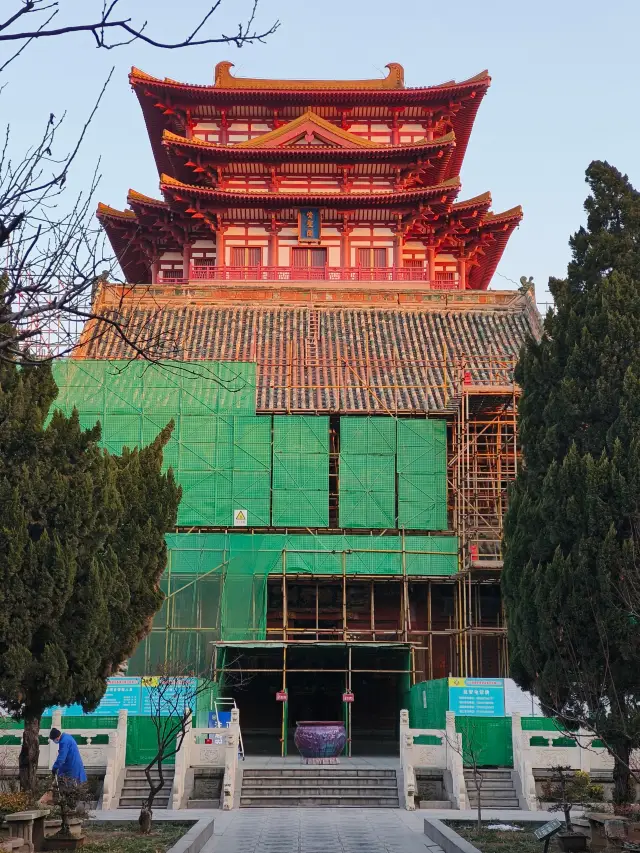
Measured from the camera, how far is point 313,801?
18031mm

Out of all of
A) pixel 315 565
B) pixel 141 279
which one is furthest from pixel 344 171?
pixel 315 565

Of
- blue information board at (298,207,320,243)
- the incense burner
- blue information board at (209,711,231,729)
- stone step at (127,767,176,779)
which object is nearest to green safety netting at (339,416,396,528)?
blue information board at (209,711,231,729)

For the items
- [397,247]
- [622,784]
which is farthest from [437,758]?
[397,247]

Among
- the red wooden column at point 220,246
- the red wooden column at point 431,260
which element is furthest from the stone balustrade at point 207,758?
the red wooden column at point 431,260

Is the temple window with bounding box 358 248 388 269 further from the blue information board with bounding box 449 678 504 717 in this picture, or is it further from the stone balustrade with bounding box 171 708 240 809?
the stone balustrade with bounding box 171 708 240 809

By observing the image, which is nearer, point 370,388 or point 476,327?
point 370,388

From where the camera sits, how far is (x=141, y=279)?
129 ft

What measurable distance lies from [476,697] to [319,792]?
3.23 meters

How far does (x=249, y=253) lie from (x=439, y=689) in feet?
58.3

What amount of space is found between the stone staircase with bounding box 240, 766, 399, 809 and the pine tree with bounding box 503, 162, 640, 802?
11.8 feet

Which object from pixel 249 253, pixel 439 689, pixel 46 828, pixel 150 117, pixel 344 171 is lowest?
pixel 46 828

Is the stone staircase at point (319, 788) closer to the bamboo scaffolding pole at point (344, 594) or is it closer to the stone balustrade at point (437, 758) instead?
the stone balustrade at point (437, 758)

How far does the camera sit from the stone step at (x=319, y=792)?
→ 1822 centimetres

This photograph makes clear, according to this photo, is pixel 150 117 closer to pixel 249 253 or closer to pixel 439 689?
pixel 249 253
